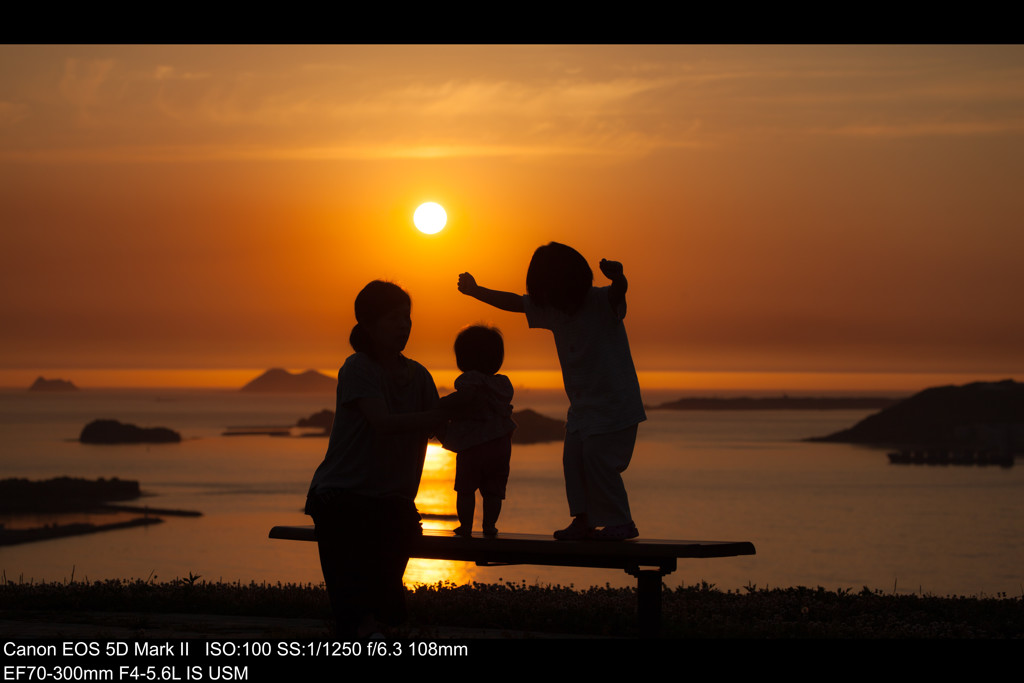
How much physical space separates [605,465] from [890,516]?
355ft

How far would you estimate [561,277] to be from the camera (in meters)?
6.78

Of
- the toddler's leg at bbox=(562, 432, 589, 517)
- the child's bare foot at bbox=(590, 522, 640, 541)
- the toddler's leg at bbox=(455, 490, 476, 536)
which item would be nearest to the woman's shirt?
the toddler's leg at bbox=(455, 490, 476, 536)

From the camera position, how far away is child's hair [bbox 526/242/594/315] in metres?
6.79

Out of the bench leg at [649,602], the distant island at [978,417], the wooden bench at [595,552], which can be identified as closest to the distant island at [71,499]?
the wooden bench at [595,552]

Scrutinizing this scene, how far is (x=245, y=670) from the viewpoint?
19.5 ft

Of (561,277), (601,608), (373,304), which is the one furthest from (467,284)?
(601,608)

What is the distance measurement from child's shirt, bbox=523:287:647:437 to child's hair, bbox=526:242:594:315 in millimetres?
102

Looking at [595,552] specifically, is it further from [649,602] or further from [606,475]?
[649,602]

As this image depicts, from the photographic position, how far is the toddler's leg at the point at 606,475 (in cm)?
675

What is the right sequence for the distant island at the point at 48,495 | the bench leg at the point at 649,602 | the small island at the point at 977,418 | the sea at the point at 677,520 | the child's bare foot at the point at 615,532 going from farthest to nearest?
the small island at the point at 977,418
the distant island at the point at 48,495
the sea at the point at 677,520
the bench leg at the point at 649,602
the child's bare foot at the point at 615,532

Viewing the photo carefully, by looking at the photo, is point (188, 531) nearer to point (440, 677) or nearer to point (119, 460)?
point (440, 677)

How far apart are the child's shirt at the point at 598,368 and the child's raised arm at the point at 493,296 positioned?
33 cm

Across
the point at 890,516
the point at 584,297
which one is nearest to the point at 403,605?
the point at 584,297

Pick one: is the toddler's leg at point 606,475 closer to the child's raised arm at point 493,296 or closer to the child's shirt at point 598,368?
the child's shirt at point 598,368
